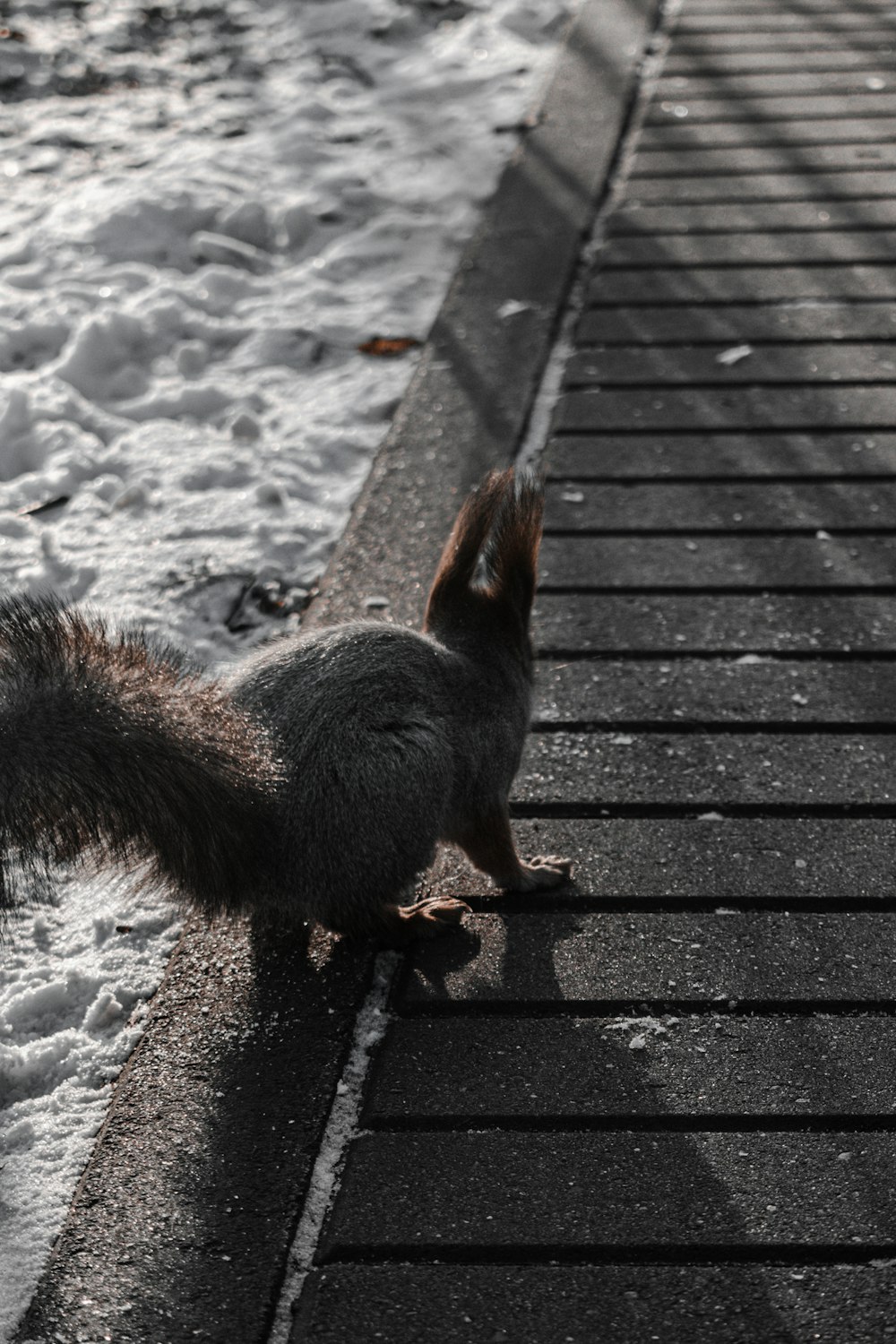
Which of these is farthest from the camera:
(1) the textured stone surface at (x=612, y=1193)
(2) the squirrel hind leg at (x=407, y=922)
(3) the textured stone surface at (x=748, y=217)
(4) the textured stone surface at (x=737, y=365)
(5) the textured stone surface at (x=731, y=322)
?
(3) the textured stone surface at (x=748, y=217)

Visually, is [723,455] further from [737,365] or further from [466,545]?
[466,545]

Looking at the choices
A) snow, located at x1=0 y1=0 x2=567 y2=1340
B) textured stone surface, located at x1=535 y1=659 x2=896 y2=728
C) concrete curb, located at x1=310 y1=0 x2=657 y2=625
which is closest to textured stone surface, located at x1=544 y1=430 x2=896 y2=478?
concrete curb, located at x1=310 y1=0 x2=657 y2=625

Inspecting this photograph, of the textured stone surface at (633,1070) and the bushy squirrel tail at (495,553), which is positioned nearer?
the textured stone surface at (633,1070)

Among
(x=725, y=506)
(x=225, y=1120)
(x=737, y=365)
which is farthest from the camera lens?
(x=737, y=365)

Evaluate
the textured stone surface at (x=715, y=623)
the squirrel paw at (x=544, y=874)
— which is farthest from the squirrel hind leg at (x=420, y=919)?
the textured stone surface at (x=715, y=623)

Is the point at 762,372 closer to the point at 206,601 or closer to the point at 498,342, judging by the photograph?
the point at 498,342

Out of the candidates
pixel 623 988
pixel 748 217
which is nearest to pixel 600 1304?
pixel 623 988

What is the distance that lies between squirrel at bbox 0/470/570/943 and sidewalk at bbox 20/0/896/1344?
6.9 inches

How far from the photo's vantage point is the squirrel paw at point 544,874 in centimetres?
235

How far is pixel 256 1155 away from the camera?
1.91 meters

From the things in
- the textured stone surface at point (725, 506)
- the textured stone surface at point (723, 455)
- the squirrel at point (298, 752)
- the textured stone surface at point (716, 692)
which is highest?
the squirrel at point (298, 752)

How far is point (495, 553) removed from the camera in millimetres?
2508

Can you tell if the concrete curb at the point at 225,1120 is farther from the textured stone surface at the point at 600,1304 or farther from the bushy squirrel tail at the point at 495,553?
the bushy squirrel tail at the point at 495,553

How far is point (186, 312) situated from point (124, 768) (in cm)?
301
